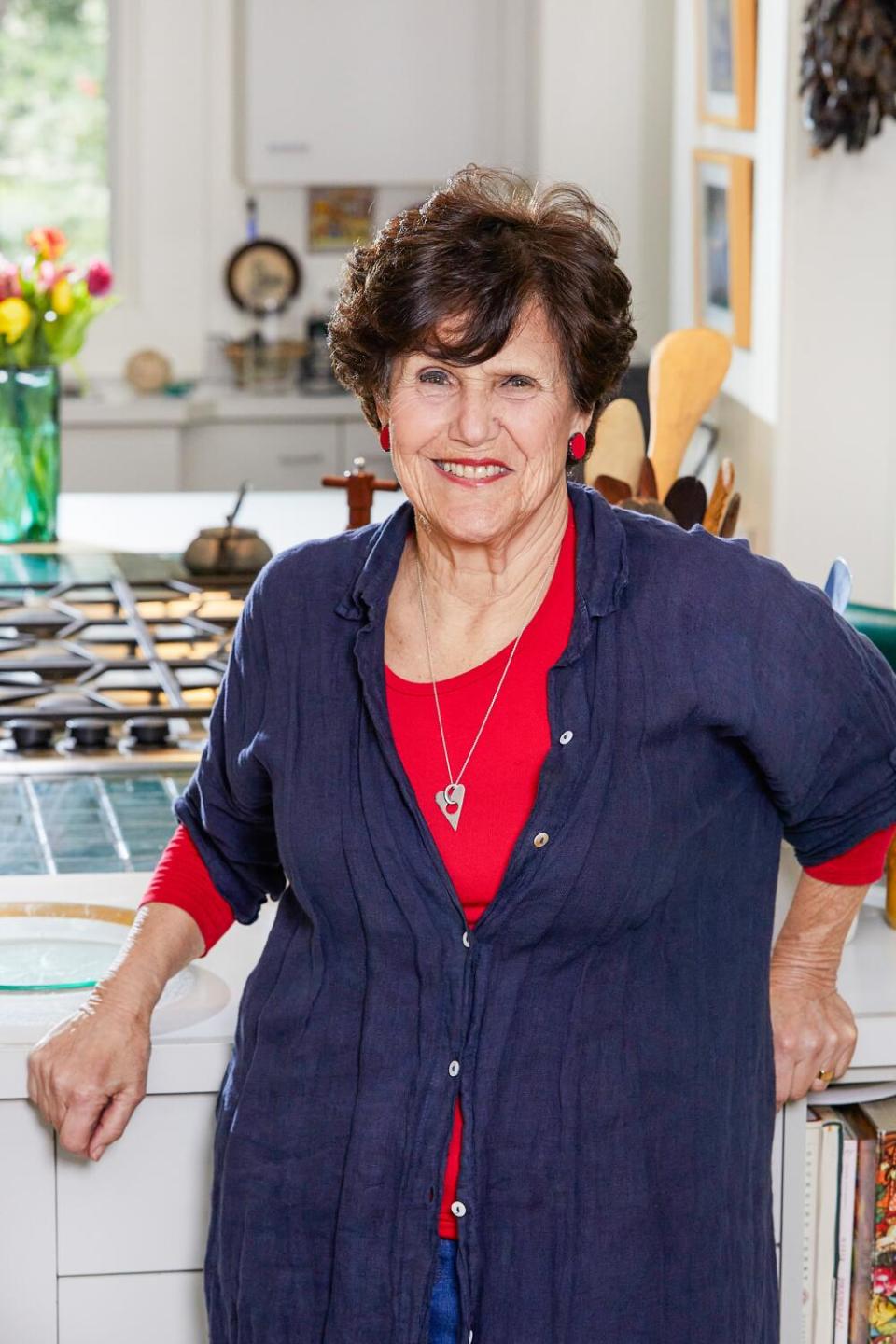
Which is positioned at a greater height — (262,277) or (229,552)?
(262,277)

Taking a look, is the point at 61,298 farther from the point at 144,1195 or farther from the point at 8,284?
the point at 144,1195

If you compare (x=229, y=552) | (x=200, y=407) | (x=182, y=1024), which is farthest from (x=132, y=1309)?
(x=200, y=407)

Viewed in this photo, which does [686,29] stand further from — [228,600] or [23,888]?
[23,888]

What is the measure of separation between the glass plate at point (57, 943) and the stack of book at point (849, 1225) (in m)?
0.58

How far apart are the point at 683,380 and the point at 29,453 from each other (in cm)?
132

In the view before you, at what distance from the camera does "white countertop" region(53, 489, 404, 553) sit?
334 cm

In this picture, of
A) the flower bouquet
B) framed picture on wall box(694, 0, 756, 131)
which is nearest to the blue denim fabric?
the flower bouquet

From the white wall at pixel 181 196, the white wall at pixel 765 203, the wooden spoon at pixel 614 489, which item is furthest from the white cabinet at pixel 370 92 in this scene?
the wooden spoon at pixel 614 489

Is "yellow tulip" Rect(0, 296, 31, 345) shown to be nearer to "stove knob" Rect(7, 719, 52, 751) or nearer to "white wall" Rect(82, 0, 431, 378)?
"stove knob" Rect(7, 719, 52, 751)

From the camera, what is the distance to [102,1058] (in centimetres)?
130

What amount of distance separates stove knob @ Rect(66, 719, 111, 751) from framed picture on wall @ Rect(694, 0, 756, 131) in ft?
6.51

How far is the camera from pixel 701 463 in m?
3.50

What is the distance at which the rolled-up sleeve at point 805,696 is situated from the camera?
1.21m

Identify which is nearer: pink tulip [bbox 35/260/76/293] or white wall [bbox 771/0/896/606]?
pink tulip [bbox 35/260/76/293]
